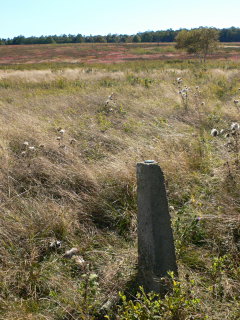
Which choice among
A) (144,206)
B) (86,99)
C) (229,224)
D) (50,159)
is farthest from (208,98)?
(144,206)

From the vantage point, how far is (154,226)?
5.88 feet

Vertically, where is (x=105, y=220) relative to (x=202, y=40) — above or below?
below

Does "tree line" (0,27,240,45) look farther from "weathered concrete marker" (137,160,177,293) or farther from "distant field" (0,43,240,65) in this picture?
"weathered concrete marker" (137,160,177,293)

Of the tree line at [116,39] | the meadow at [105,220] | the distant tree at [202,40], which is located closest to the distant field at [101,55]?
A: the distant tree at [202,40]

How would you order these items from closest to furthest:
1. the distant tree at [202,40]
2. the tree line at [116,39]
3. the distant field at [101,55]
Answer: the distant tree at [202,40] < the distant field at [101,55] < the tree line at [116,39]

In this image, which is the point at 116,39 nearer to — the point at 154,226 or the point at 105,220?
the point at 105,220

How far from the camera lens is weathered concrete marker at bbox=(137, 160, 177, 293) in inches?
69.9

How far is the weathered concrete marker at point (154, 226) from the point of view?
1.77 m

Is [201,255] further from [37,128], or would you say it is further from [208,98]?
[208,98]

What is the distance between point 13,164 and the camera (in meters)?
3.69

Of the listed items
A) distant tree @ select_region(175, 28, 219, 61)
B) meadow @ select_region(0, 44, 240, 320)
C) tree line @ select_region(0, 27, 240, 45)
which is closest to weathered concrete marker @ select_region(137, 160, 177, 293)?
meadow @ select_region(0, 44, 240, 320)

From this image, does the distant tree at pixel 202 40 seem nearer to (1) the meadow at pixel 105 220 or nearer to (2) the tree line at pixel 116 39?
(1) the meadow at pixel 105 220

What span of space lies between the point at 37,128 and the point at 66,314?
3.55 m

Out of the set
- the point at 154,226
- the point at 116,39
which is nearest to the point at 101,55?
the point at 154,226
